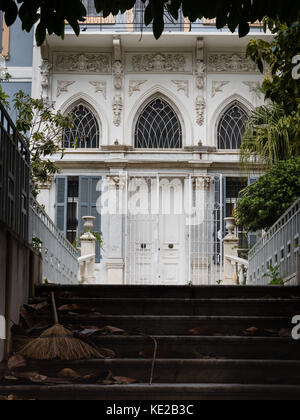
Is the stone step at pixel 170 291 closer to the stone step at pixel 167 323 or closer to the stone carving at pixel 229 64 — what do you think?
the stone step at pixel 167 323

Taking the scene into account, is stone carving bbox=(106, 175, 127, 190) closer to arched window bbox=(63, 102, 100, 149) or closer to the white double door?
the white double door

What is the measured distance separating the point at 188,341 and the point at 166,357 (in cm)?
22

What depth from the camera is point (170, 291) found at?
7000 mm

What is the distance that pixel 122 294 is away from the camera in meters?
6.98

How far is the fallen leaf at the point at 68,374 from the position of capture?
477cm

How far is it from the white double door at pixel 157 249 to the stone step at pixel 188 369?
1383cm

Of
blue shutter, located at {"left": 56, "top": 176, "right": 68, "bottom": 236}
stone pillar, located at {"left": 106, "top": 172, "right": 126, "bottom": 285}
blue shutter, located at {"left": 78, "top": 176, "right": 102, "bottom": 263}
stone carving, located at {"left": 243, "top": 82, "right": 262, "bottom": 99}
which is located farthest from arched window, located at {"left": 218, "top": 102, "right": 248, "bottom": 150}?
blue shutter, located at {"left": 56, "top": 176, "right": 68, "bottom": 236}

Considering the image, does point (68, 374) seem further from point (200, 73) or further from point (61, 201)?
point (200, 73)

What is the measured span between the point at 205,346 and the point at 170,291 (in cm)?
167

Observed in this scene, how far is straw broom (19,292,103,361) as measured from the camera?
4.95 meters

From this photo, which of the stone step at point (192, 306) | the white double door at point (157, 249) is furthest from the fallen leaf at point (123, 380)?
the white double door at point (157, 249)

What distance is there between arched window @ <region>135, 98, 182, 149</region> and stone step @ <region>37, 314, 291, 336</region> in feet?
45.8

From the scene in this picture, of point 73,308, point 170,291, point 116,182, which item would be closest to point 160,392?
point 73,308
